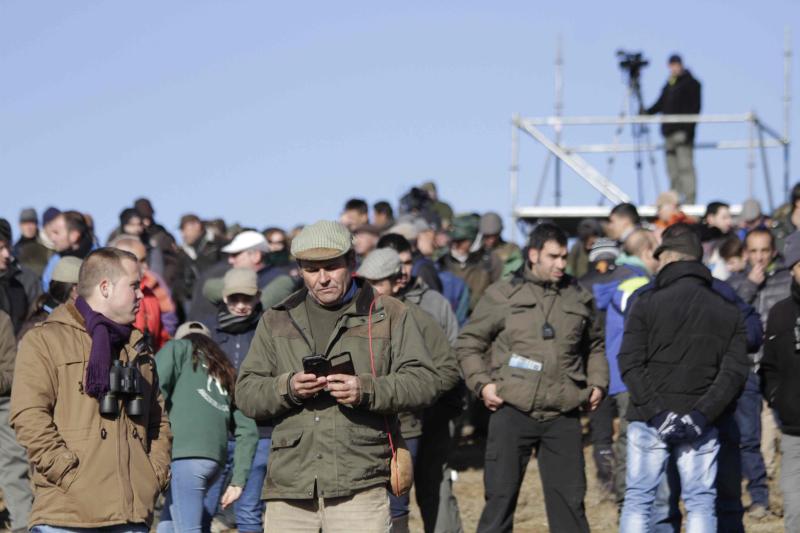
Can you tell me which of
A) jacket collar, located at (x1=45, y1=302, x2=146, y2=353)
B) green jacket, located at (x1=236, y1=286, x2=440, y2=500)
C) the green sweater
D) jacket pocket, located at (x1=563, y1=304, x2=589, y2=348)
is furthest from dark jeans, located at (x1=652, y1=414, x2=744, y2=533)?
jacket collar, located at (x1=45, y1=302, x2=146, y2=353)

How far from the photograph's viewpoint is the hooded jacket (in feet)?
19.6

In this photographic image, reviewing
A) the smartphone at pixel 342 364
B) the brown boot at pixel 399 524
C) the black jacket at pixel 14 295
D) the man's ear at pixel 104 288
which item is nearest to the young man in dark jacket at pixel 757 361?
the brown boot at pixel 399 524

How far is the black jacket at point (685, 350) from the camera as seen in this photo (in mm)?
8203

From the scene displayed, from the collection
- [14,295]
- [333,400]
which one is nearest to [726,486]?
[333,400]

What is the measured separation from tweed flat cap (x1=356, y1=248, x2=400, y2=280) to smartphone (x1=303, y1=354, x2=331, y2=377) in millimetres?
3590

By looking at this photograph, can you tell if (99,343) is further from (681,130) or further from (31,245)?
(681,130)

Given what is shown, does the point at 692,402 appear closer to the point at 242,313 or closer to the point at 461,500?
the point at 242,313

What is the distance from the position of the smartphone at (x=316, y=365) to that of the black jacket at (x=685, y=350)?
2961 millimetres

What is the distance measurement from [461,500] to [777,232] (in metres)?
4.44

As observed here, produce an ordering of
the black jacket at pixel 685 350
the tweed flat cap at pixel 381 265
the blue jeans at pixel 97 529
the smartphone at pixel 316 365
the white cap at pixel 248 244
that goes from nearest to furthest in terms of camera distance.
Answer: the smartphone at pixel 316 365 < the blue jeans at pixel 97 529 < the black jacket at pixel 685 350 < the tweed flat cap at pixel 381 265 < the white cap at pixel 248 244

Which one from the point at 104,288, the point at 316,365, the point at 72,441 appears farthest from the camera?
the point at 104,288

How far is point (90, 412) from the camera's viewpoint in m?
6.11

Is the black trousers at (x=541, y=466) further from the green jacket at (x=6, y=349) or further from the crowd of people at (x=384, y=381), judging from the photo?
the green jacket at (x=6, y=349)

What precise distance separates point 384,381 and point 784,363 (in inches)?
130
